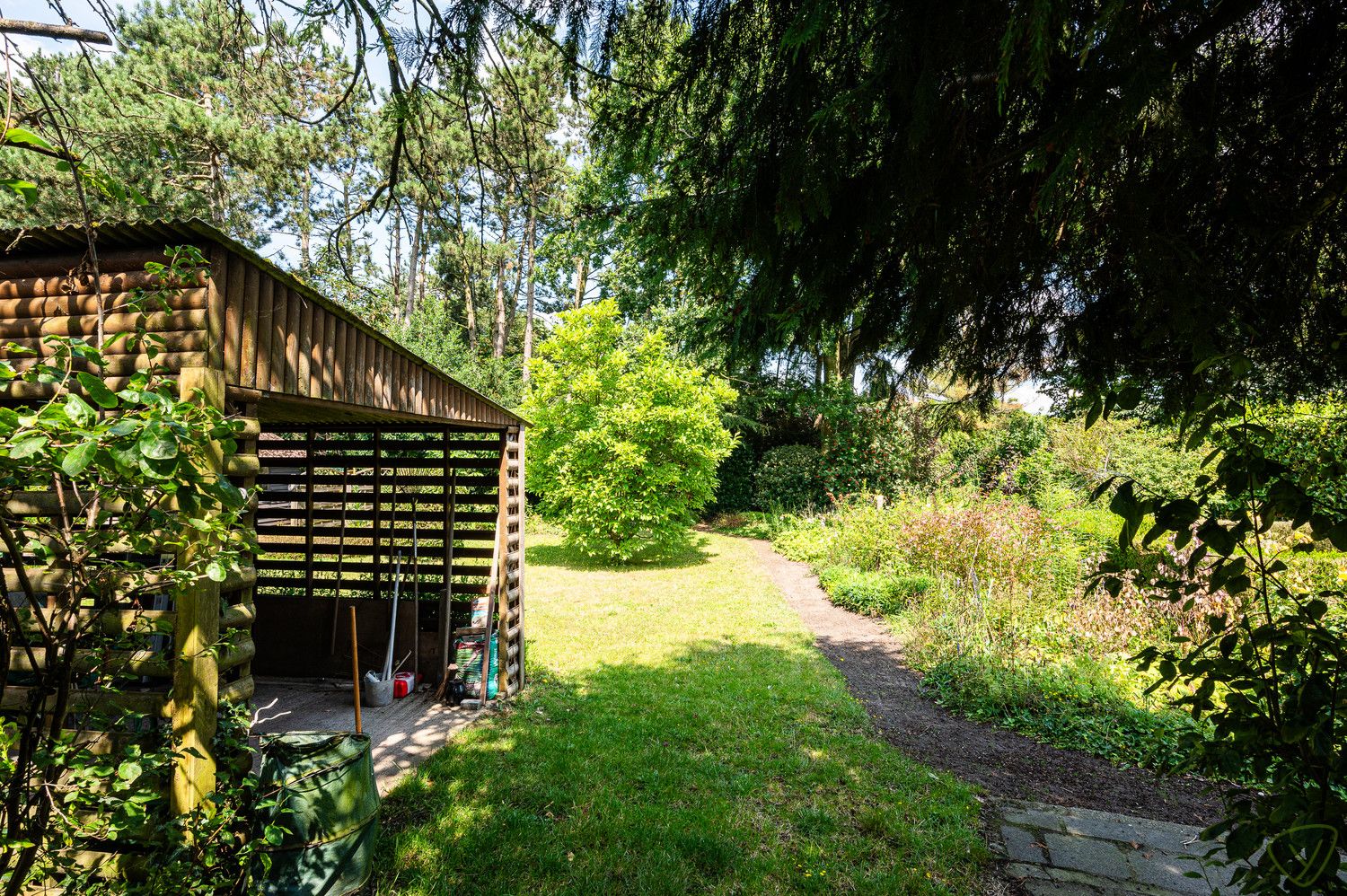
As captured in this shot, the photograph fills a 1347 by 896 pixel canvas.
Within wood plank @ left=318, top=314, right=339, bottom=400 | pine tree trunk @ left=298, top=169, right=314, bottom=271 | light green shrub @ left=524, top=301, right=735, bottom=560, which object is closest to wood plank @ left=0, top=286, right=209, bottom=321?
pine tree trunk @ left=298, top=169, right=314, bottom=271

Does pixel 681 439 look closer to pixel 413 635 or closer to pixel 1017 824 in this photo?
pixel 413 635

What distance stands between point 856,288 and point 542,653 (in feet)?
18.1

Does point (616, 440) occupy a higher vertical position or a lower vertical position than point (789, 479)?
higher

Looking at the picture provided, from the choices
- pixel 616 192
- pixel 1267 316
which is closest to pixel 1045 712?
pixel 1267 316

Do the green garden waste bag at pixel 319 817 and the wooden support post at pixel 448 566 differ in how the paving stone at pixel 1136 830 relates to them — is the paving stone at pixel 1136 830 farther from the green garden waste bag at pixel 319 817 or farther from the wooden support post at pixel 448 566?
the wooden support post at pixel 448 566

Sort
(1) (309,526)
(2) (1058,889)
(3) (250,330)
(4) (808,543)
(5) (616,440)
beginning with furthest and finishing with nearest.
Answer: (4) (808,543) → (5) (616,440) → (1) (309,526) → (2) (1058,889) → (3) (250,330)

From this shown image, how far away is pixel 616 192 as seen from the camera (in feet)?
13.3

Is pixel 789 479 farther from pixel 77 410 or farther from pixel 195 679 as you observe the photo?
pixel 77 410

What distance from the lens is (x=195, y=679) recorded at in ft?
7.13

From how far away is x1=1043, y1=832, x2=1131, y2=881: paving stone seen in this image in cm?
297

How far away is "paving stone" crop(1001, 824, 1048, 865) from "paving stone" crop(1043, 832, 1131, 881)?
0.15 feet

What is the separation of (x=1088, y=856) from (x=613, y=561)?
9.53m

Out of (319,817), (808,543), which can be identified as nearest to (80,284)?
(319,817)

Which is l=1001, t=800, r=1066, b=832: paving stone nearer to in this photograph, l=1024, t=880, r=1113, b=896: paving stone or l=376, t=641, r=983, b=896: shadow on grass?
l=376, t=641, r=983, b=896: shadow on grass
